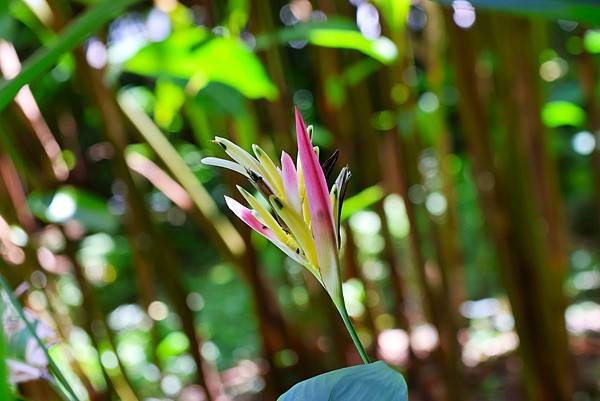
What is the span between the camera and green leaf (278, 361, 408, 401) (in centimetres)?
16

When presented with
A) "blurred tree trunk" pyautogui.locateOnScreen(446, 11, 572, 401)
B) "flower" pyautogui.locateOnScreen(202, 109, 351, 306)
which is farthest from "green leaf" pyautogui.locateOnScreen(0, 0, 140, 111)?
"blurred tree trunk" pyautogui.locateOnScreen(446, 11, 572, 401)

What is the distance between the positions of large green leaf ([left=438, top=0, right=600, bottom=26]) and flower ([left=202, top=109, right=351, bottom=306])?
5 centimetres

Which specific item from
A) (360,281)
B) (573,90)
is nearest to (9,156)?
(360,281)

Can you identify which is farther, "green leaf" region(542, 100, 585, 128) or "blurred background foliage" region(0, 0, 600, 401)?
"green leaf" region(542, 100, 585, 128)

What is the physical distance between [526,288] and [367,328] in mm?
243

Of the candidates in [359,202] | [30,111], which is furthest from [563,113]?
[30,111]

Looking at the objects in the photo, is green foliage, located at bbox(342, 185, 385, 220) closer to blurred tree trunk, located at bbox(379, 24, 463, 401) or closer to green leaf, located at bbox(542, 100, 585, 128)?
blurred tree trunk, located at bbox(379, 24, 463, 401)

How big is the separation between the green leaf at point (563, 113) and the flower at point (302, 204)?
0.44m

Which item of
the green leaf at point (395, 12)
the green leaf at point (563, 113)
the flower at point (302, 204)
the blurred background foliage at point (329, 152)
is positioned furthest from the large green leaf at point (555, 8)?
the green leaf at point (563, 113)

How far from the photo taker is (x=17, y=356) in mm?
286

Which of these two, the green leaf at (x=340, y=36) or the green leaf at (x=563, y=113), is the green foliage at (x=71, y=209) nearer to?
the green leaf at (x=340, y=36)

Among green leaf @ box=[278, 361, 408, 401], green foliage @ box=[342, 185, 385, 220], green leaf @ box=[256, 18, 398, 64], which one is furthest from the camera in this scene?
green foliage @ box=[342, 185, 385, 220]

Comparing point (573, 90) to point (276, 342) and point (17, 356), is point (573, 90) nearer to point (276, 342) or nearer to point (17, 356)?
point (276, 342)

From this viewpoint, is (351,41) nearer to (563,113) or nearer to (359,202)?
(359,202)
